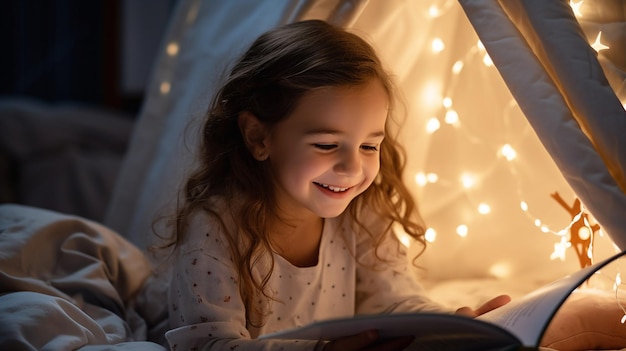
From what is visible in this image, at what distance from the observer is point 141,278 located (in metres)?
1.31

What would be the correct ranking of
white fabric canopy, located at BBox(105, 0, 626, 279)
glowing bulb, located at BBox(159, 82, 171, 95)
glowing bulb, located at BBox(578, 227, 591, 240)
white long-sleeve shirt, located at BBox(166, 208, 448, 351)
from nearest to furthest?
white long-sleeve shirt, located at BBox(166, 208, 448, 351)
glowing bulb, located at BBox(578, 227, 591, 240)
white fabric canopy, located at BBox(105, 0, 626, 279)
glowing bulb, located at BBox(159, 82, 171, 95)

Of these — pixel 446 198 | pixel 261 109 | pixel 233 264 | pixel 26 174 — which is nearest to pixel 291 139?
pixel 261 109

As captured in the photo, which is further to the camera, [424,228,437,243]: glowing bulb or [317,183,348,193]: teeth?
[424,228,437,243]: glowing bulb

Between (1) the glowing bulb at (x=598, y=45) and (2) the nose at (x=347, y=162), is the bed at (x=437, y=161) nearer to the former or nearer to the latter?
(1) the glowing bulb at (x=598, y=45)

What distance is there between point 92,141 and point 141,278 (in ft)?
4.94

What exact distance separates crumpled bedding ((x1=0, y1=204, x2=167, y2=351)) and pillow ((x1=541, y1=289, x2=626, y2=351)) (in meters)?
0.58

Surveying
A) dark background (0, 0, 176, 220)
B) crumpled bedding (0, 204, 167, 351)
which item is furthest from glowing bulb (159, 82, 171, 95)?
dark background (0, 0, 176, 220)

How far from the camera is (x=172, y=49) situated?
171 cm

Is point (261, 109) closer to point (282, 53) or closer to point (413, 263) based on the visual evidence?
point (282, 53)

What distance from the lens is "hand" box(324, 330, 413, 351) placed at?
2.82 ft

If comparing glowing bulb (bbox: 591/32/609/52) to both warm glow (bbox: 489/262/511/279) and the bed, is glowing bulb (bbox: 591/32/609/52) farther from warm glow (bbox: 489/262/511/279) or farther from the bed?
warm glow (bbox: 489/262/511/279)

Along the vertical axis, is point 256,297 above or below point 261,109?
below

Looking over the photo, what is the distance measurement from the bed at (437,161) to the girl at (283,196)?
13 cm

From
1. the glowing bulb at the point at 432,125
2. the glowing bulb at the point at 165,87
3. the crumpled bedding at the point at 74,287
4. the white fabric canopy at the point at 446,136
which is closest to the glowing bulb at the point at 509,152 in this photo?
the white fabric canopy at the point at 446,136
